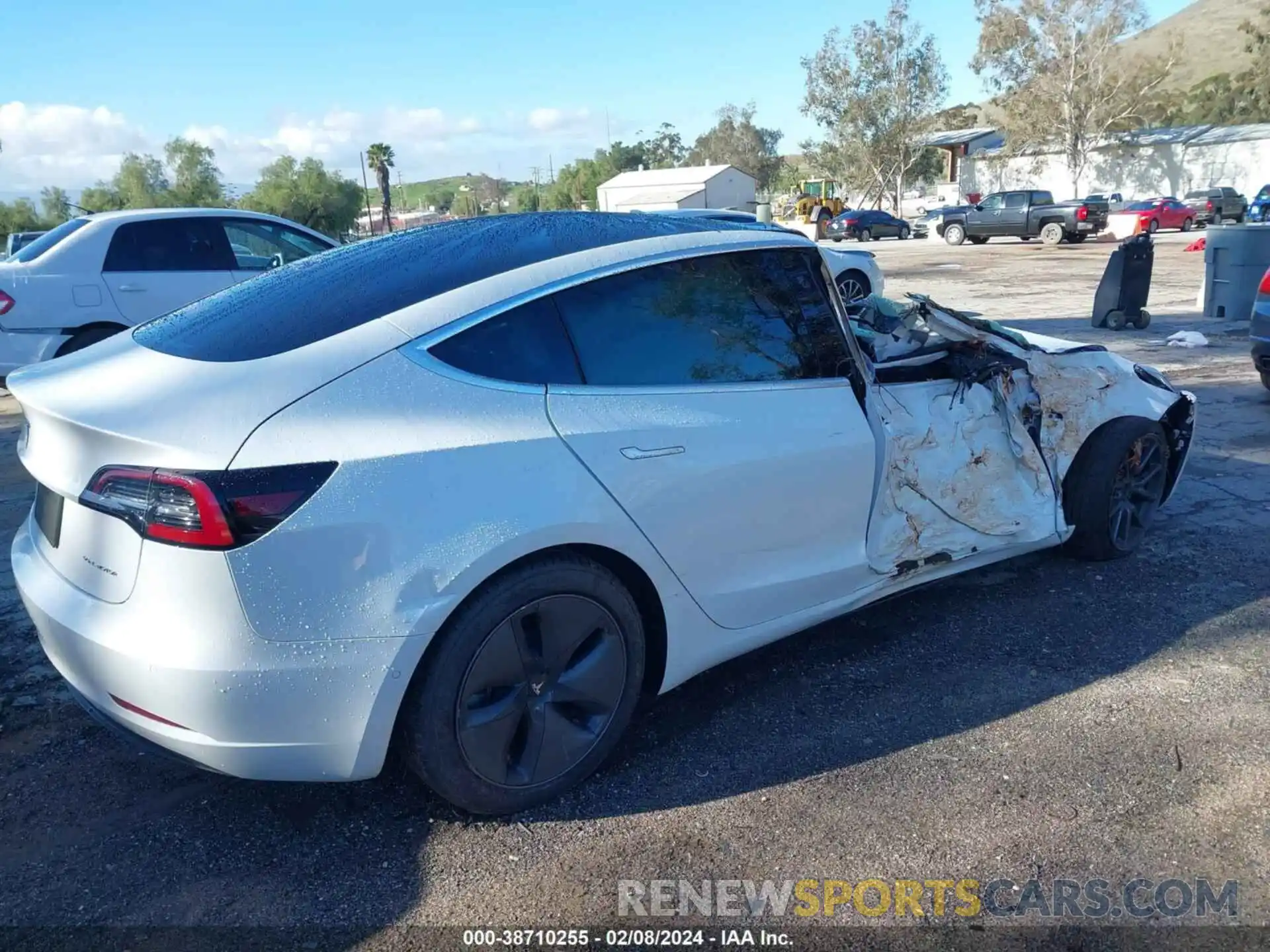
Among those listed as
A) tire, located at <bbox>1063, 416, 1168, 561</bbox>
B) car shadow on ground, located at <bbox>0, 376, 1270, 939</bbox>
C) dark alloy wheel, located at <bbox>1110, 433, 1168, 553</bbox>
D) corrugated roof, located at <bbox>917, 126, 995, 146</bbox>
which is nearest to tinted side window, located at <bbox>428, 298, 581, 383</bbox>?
car shadow on ground, located at <bbox>0, 376, 1270, 939</bbox>

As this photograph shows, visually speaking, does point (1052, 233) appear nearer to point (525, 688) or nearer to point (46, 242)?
point (46, 242)

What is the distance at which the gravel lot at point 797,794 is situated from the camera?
2482 mm

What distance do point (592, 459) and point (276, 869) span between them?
1.40 m

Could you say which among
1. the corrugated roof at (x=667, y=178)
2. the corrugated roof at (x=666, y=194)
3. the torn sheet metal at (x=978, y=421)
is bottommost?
the torn sheet metal at (x=978, y=421)

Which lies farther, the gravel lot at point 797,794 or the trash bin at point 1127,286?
the trash bin at point 1127,286

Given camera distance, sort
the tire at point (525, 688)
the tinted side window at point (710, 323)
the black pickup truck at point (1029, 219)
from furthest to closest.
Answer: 1. the black pickup truck at point (1029, 219)
2. the tinted side window at point (710, 323)
3. the tire at point (525, 688)

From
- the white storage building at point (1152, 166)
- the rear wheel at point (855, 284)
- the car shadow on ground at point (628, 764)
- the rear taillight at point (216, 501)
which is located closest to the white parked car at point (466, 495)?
the rear taillight at point (216, 501)

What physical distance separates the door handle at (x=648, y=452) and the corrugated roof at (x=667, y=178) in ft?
189

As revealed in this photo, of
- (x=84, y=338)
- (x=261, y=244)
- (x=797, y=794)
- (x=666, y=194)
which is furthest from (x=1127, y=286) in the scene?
(x=666, y=194)

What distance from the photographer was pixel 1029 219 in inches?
1235

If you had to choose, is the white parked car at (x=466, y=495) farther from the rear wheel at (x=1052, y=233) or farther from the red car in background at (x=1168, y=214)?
the red car in background at (x=1168, y=214)

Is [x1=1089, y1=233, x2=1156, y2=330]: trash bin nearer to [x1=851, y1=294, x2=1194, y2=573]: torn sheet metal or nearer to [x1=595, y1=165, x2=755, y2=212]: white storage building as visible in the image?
[x1=851, y1=294, x2=1194, y2=573]: torn sheet metal

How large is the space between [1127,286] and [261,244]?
9.63 meters

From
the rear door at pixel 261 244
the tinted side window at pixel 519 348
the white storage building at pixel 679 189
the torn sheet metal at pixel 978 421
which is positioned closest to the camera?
the tinted side window at pixel 519 348
